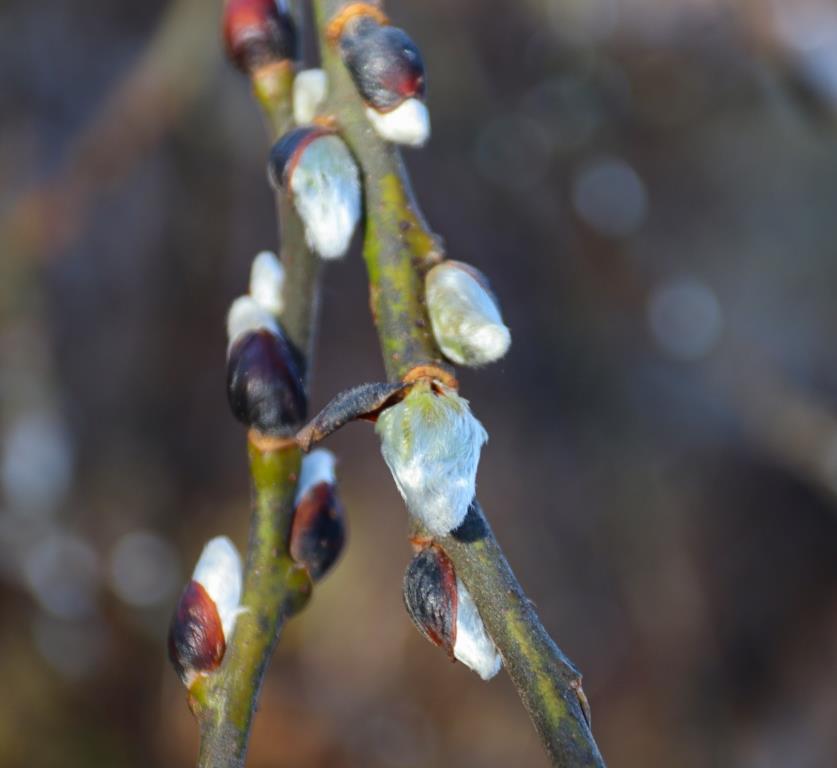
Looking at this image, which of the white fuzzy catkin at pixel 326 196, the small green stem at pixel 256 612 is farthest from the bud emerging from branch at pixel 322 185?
the small green stem at pixel 256 612

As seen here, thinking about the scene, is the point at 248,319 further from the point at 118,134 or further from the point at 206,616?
the point at 118,134

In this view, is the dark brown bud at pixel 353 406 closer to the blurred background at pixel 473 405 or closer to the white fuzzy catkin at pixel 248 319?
the white fuzzy catkin at pixel 248 319

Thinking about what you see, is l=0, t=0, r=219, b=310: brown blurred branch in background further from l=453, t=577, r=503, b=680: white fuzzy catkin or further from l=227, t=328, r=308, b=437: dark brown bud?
l=453, t=577, r=503, b=680: white fuzzy catkin

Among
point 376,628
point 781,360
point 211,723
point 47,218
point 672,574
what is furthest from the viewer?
point 781,360

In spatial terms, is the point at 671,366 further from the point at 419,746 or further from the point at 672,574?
the point at 419,746

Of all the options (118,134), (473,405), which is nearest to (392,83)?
(118,134)

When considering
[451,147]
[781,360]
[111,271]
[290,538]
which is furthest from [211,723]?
[781,360]
